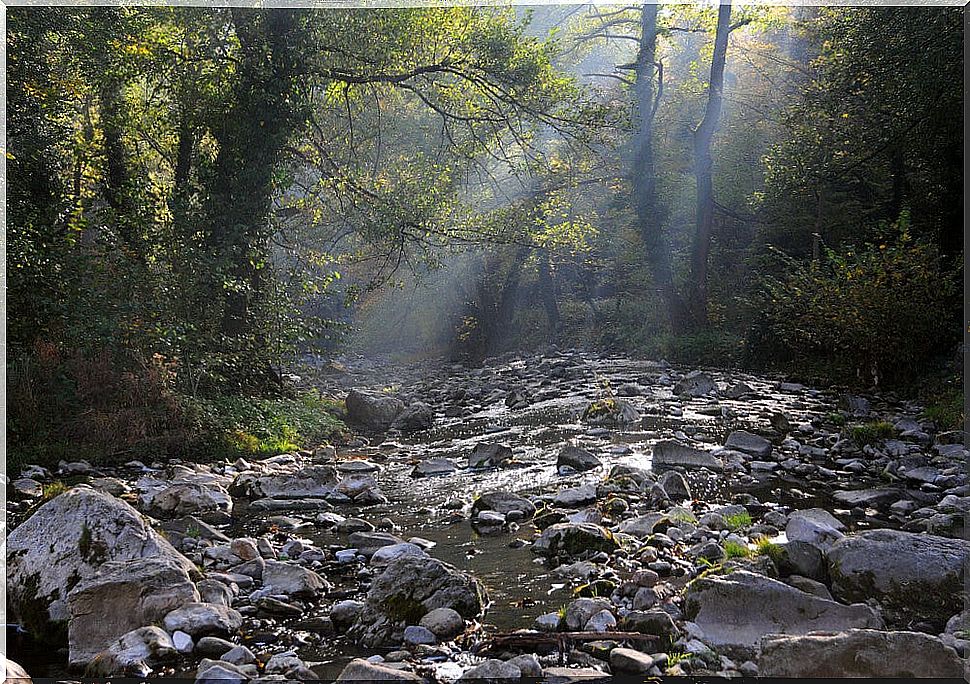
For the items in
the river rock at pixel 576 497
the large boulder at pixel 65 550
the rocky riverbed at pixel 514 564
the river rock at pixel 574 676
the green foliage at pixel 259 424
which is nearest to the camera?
the river rock at pixel 574 676

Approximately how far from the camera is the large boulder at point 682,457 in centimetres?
660

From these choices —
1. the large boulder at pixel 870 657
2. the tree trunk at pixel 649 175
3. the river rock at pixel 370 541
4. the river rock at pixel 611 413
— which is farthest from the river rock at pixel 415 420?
the tree trunk at pixel 649 175

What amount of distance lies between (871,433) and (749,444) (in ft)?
4.08

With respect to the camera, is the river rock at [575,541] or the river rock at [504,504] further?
the river rock at [504,504]

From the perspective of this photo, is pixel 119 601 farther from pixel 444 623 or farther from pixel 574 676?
pixel 574 676

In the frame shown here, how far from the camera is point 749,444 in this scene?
7273 mm

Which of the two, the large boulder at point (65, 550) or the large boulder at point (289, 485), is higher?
the large boulder at point (65, 550)

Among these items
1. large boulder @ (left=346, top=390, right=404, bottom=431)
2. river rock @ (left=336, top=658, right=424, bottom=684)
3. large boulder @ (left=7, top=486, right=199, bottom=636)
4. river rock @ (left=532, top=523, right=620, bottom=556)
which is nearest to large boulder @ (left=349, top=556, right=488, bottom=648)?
river rock @ (left=336, top=658, right=424, bottom=684)

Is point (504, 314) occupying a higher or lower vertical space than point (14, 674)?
higher

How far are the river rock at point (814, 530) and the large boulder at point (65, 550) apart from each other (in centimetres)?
309

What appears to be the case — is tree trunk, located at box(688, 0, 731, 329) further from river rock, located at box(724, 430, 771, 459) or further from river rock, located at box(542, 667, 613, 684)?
river rock, located at box(542, 667, 613, 684)

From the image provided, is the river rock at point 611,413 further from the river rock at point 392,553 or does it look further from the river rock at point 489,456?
the river rock at point 392,553

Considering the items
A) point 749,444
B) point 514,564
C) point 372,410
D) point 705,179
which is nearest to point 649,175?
point 705,179

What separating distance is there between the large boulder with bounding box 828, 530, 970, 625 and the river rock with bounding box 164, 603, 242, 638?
266 cm
